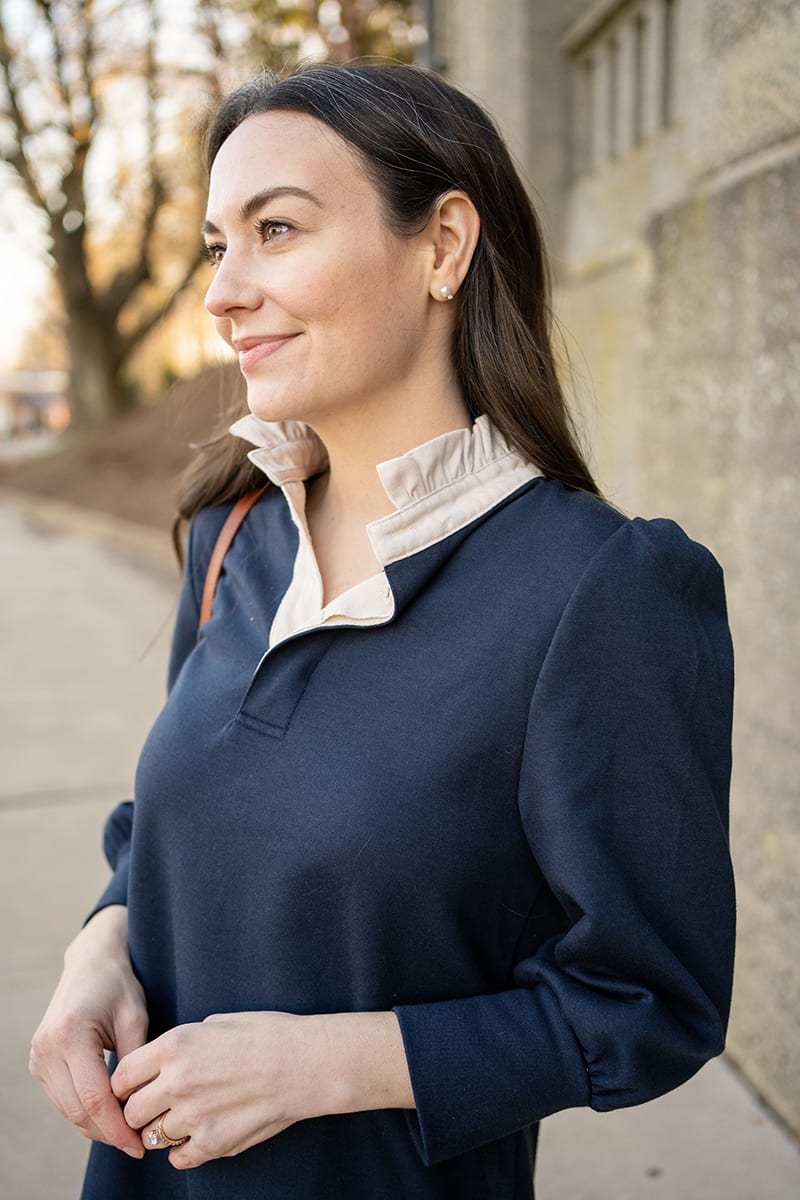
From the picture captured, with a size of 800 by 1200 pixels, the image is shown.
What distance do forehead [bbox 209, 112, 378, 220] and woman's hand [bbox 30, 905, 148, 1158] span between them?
980 millimetres

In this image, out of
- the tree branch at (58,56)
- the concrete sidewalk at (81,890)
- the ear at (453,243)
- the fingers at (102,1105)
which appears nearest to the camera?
the fingers at (102,1105)

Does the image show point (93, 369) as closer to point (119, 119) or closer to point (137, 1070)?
point (119, 119)

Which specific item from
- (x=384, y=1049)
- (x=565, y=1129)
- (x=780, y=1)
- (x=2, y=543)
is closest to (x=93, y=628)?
(x=2, y=543)

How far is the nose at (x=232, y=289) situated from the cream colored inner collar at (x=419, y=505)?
26cm

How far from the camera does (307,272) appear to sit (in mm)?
1286

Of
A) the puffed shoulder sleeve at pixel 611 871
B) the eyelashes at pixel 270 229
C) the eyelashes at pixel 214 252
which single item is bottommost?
the puffed shoulder sleeve at pixel 611 871

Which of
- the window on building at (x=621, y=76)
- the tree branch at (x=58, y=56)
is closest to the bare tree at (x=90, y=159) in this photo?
the tree branch at (x=58, y=56)

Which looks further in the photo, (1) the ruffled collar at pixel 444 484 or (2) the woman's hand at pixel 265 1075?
(1) the ruffled collar at pixel 444 484

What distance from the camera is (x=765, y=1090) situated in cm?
261

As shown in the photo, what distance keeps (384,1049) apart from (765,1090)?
180 centimetres

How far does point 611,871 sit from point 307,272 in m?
0.75

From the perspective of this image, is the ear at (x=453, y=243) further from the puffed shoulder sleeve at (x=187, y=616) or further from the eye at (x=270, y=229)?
the puffed shoulder sleeve at (x=187, y=616)

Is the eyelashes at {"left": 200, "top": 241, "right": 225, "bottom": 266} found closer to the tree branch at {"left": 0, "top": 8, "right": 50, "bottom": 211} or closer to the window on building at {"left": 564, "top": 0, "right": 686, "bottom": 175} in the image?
the window on building at {"left": 564, "top": 0, "right": 686, "bottom": 175}

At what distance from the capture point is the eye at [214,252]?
1431 mm
